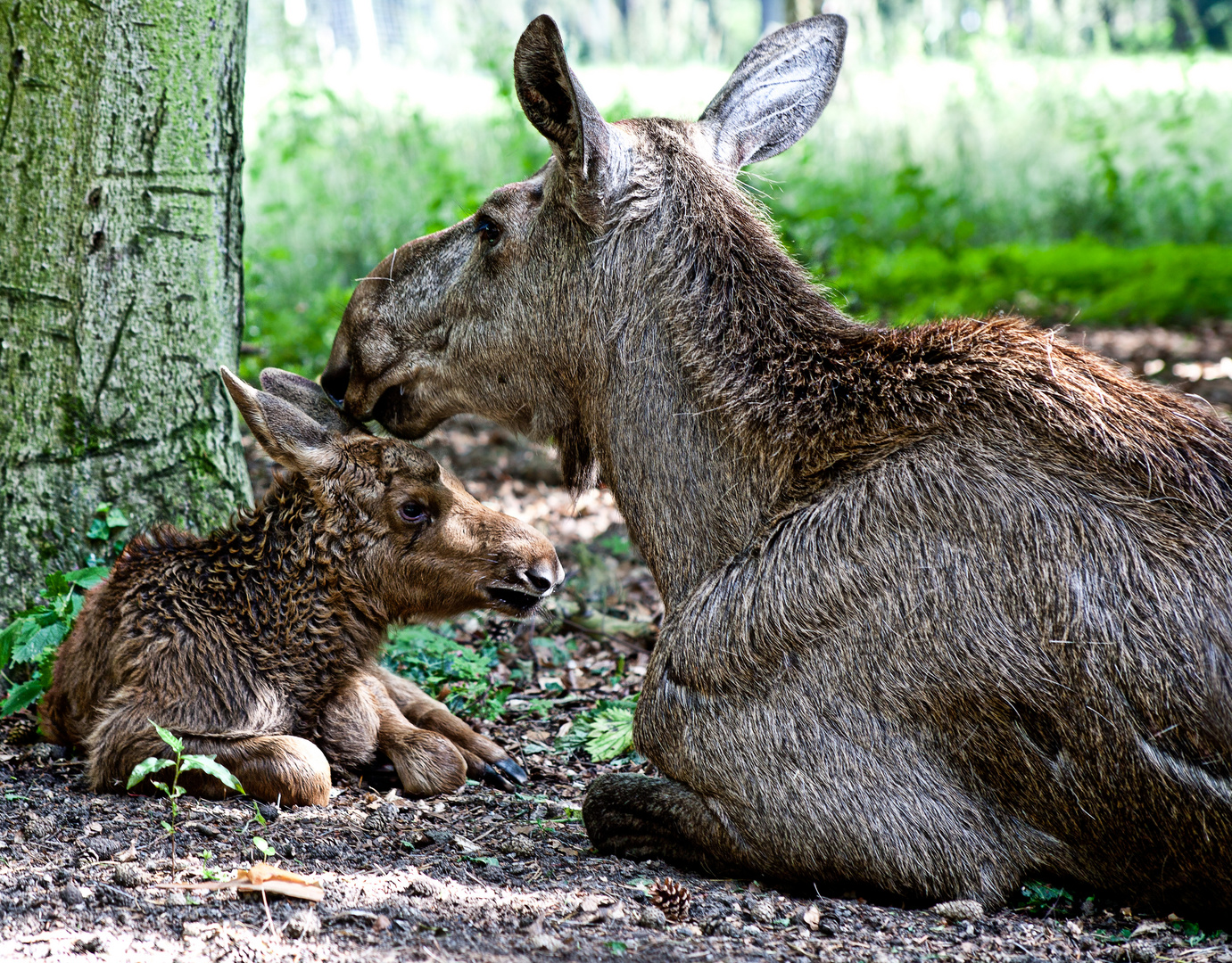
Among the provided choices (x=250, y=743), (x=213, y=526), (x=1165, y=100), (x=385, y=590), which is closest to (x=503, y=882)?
(x=250, y=743)

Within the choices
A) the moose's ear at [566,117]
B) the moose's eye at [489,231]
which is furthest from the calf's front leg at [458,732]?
the moose's ear at [566,117]

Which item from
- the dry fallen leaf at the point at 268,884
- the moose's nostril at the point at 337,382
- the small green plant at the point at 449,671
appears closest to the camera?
the dry fallen leaf at the point at 268,884

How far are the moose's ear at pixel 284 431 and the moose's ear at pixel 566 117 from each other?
128 cm

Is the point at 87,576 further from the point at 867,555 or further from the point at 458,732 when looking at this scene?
the point at 867,555

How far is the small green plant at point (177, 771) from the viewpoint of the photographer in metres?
3.77

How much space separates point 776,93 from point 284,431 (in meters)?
2.29

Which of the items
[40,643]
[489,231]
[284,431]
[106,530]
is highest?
[489,231]

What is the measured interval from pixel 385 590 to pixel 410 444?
1.78ft

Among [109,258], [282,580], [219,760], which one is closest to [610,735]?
[282,580]

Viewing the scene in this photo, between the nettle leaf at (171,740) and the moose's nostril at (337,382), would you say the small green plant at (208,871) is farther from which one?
the moose's nostril at (337,382)

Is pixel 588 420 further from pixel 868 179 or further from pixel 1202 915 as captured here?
pixel 868 179

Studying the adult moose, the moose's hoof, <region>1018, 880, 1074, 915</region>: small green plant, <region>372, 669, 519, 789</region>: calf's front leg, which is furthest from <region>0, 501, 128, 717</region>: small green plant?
<region>1018, 880, 1074, 915</region>: small green plant

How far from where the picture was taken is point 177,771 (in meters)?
3.88

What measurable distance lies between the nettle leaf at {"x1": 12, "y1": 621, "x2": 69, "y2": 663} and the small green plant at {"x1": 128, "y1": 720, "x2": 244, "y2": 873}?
807 millimetres
